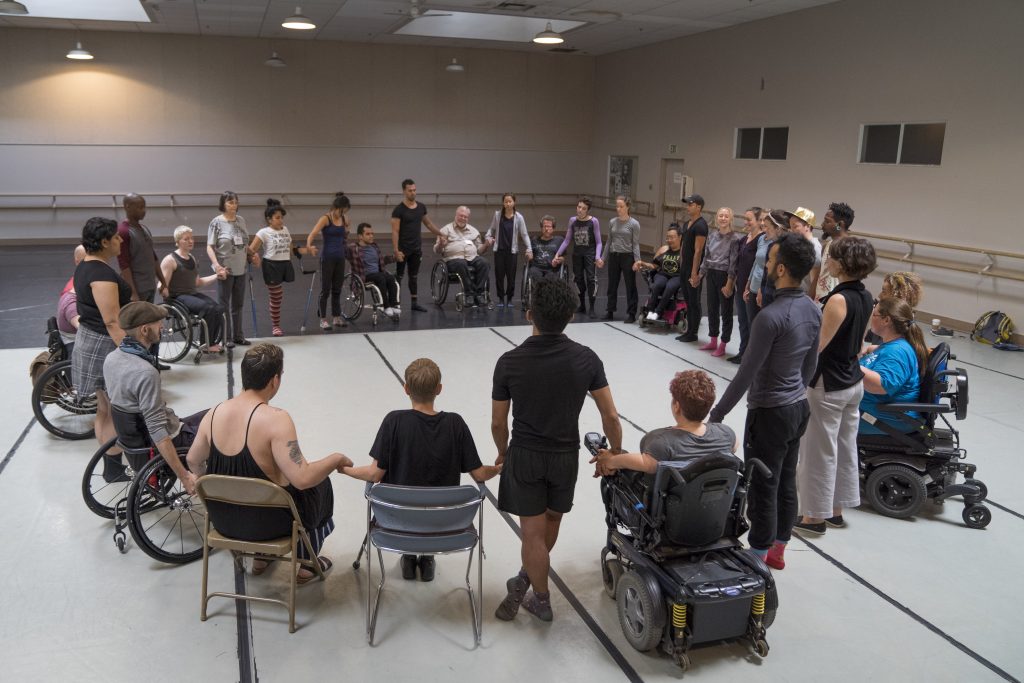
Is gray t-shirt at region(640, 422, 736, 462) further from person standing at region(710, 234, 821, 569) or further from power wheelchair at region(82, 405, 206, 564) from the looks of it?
power wheelchair at region(82, 405, 206, 564)

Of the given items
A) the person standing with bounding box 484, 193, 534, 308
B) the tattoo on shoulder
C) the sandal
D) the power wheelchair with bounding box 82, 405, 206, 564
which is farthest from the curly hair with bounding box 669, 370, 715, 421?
the person standing with bounding box 484, 193, 534, 308

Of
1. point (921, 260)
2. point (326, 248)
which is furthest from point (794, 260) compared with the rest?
point (921, 260)

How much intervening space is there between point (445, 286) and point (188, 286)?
3.23 metres

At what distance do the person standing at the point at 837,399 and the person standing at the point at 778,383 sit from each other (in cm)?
34

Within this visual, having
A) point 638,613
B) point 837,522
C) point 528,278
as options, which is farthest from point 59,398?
point 528,278

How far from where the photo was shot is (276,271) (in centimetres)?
739

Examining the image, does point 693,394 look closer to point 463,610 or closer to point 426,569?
point 463,610

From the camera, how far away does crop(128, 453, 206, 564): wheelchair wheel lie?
3344mm

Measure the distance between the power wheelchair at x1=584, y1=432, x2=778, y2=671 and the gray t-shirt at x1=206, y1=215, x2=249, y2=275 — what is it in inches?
201

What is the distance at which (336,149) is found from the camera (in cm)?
1570

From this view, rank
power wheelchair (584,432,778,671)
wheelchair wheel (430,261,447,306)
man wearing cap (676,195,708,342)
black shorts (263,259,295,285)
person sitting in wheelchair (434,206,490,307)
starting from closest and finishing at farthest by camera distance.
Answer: power wheelchair (584,432,778,671) < black shorts (263,259,295,285) < man wearing cap (676,195,708,342) < person sitting in wheelchair (434,206,490,307) < wheelchair wheel (430,261,447,306)

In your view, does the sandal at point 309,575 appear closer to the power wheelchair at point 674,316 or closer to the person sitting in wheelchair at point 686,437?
the person sitting in wheelchair at point 686,437

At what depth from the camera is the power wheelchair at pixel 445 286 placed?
356 inches

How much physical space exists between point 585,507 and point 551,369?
161 centimetres
